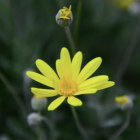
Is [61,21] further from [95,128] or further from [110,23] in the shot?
[110,23]

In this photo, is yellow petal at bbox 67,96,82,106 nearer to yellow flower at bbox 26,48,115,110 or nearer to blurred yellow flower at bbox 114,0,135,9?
yellow flower at bbox 26,48,115,110

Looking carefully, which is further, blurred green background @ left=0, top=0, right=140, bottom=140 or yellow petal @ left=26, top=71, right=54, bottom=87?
blurred green background @ left=0, top=0, right=140, bottom=140

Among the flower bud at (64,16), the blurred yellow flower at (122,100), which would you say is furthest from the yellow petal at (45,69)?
the blurred yellow flower at (122,100)

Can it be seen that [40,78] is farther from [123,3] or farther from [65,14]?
[123,3]

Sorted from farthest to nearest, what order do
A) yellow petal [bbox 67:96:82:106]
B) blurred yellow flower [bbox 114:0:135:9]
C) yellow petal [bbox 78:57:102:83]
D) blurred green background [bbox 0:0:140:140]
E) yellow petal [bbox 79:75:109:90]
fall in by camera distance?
blurred yellow flower [bbox 114:0:135:9], blurred green background [bbox 0:0:140:140], yellow petal [bbox 78:57:102:83], yellow petal [bbox 79:75:109:90], yellow petal [bbox 67:96:82:106]

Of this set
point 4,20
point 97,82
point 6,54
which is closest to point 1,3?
point 4,20

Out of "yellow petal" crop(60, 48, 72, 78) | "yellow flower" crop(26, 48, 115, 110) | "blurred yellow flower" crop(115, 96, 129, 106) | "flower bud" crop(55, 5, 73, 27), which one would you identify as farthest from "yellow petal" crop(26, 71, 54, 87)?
"blurred yellow flower" crop(115, 96, 129, 106)

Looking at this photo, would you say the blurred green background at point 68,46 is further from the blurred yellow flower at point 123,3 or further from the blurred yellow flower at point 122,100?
the blurred yellow flower at point 122,100
